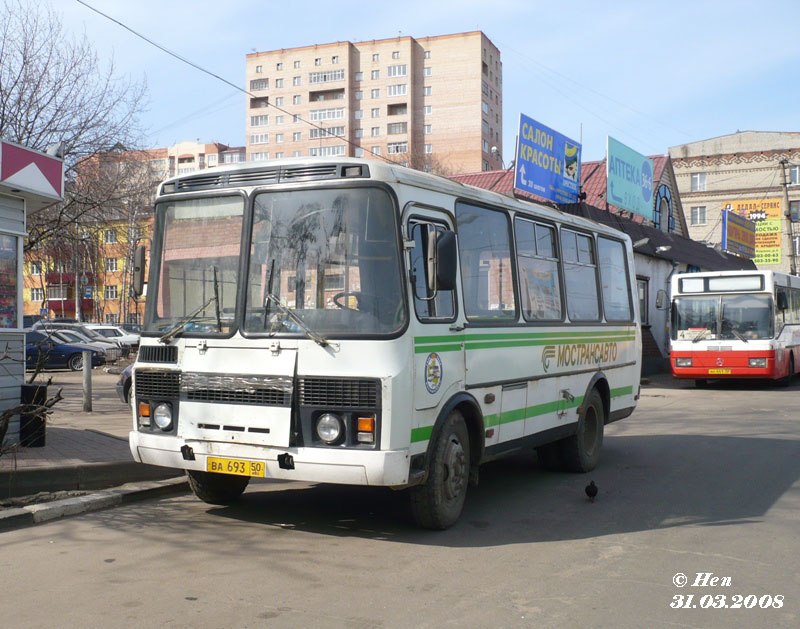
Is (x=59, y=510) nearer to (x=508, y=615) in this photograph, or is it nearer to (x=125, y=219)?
(x=508, y=615)

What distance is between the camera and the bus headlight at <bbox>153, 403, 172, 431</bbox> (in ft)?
21.7

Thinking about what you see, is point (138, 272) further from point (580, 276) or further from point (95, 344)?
point (95, 344)

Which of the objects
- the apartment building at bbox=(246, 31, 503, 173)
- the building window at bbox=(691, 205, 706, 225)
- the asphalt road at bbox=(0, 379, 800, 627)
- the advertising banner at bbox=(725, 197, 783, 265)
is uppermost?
the apartment building at bbox=(246, 31, 503, 173)

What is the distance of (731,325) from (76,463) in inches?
715

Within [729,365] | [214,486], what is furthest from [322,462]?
[729,365]

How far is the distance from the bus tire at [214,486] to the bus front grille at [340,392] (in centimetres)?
181

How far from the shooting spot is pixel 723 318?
22016 mm

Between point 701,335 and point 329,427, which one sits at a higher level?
point 701,335

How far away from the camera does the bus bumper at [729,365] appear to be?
2142cm

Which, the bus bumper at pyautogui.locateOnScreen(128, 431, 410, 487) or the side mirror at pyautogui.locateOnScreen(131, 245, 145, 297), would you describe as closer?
the bus bumper at pyautogui.locateOnScreen(128, 431, 410, 487)

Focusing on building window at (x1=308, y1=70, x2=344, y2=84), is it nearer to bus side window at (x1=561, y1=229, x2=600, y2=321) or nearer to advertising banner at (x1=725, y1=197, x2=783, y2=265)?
advertising banner at (x1=725, y1=197, x2=783, y2=265)

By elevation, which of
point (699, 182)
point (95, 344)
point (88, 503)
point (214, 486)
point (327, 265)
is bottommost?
point (88, 503)

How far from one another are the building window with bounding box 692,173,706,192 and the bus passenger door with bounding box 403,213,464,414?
75763 millimetres

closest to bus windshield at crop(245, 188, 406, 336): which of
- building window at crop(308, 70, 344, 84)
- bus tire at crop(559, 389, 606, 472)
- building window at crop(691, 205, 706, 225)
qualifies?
bus tire at crop(559, 389, 606, 472)
